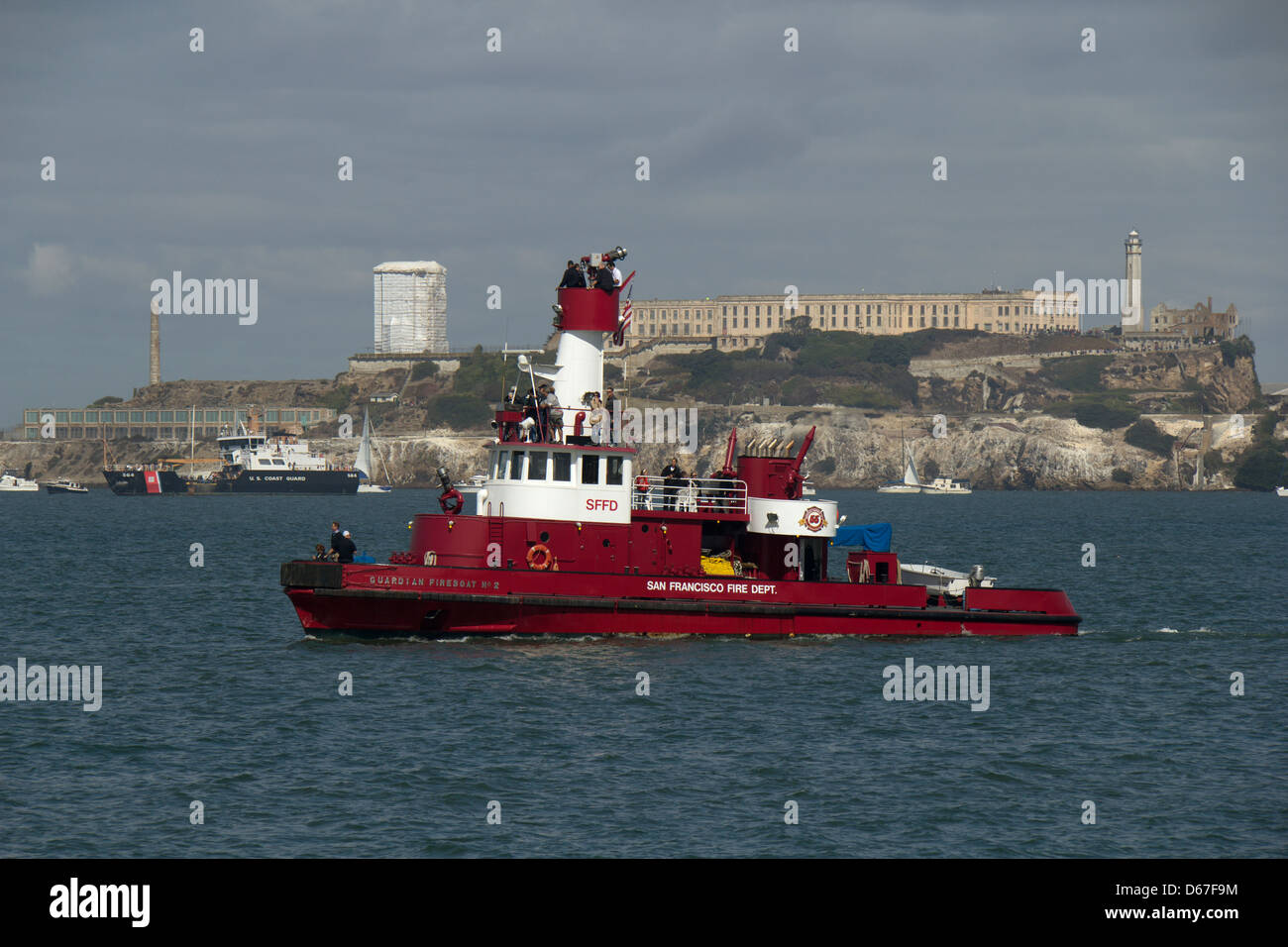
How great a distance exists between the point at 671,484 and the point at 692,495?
0.61 metres

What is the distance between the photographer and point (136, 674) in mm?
30688

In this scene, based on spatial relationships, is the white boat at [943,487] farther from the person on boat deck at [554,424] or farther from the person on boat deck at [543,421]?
the person on boat deck at [543,421]

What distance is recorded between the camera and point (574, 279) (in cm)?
3459

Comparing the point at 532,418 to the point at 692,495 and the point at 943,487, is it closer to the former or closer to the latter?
the point at 692,495

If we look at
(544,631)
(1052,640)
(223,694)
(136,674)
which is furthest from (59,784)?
(1052,640)

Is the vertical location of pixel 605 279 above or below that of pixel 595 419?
above

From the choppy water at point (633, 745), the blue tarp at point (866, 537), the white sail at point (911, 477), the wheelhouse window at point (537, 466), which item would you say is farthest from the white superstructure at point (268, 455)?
the blue tarp at point (866, 537)

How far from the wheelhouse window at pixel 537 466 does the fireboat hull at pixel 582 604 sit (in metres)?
2.54

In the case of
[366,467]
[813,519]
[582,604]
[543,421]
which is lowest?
[582,604]

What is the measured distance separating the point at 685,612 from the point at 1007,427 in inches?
6878

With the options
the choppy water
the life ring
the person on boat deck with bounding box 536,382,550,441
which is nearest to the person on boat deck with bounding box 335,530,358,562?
the choppy water

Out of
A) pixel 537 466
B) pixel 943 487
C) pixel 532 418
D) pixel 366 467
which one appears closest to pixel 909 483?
pixel 943 487

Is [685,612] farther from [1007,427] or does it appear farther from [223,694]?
[1007,427]

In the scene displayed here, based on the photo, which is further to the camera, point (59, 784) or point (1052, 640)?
point (1052, 640)
